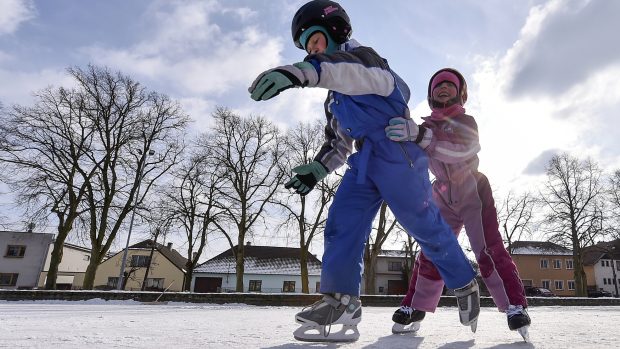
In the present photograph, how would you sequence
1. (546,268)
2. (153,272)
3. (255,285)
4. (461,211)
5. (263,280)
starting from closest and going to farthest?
1. (461,211)
2. (255,285)
3. (263,280)
4. (153,272)
5. (546,268)

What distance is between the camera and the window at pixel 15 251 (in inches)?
1450

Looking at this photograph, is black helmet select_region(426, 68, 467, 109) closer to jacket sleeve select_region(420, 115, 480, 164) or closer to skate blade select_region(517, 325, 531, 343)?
jacket sleeve select_region(420, 115, 480, 164)

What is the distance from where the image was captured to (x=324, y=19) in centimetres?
217

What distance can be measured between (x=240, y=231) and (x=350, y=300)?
19166 millimetres

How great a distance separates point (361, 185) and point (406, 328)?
2.94 ft

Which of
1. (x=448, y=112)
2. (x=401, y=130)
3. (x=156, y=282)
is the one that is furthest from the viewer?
(x=156, y=282)

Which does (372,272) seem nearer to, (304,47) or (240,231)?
(240,231)

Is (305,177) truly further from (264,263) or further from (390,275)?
(390,275)

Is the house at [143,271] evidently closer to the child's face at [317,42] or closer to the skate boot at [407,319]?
the skate boot at [407,319]

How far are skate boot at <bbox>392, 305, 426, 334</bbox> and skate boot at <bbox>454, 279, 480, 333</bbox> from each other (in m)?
0.35

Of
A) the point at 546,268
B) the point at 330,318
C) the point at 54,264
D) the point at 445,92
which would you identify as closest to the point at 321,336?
the point at 330,318

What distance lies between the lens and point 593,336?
1.83 m

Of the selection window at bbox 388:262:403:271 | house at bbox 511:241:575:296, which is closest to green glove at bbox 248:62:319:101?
window at bbox 388:262:403:271

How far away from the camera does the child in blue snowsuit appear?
183cm
